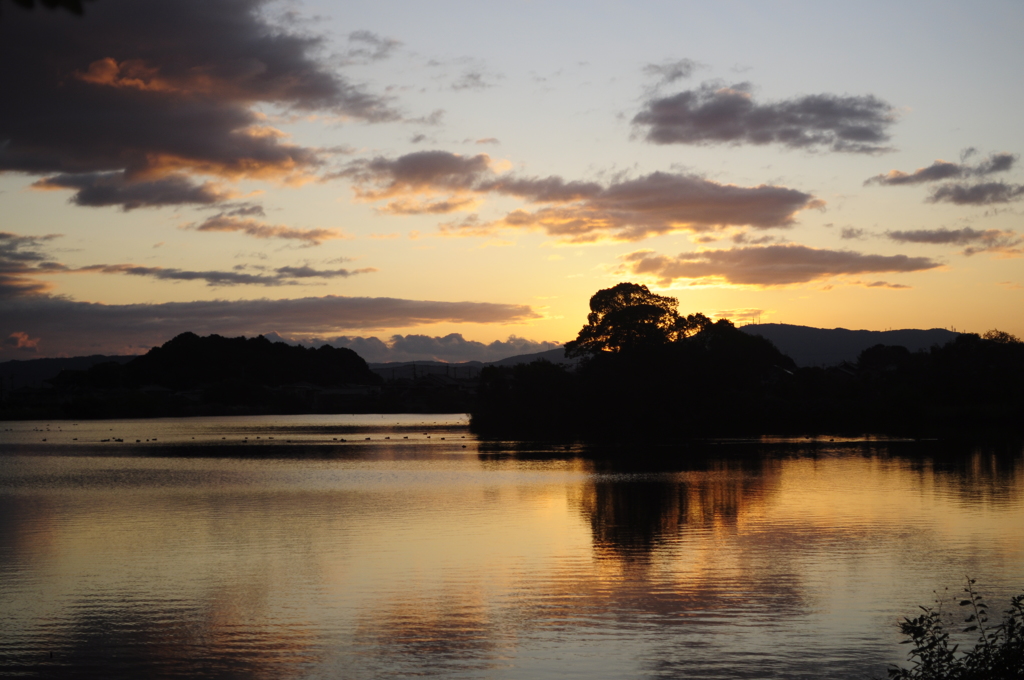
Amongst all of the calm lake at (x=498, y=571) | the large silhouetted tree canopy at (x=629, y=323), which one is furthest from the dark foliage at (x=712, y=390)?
the calm lake at (x=498, y=571)

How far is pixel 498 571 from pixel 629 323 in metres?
67.7

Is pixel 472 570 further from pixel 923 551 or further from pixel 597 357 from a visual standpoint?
pixel 597 357

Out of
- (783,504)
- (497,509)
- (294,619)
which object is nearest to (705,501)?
(783,504)

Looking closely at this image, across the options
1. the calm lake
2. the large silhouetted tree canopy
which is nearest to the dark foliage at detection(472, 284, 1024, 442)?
the large silhouetted tree canopy

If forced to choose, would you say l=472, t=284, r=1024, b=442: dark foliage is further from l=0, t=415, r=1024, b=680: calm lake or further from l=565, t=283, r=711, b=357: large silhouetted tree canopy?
l=0, t=415, r=1024, b=680: calm lake

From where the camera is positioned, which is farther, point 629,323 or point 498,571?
point 629,323

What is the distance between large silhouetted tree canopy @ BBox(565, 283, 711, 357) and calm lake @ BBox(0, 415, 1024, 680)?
4196cm

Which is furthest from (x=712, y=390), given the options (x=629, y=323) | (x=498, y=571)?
(x=498, y=571)

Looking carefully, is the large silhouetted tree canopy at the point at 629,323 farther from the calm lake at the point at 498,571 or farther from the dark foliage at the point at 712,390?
the calm lake at the point at 498,571

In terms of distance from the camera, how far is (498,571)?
73.0ft

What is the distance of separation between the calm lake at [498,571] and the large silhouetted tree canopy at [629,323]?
41958mm

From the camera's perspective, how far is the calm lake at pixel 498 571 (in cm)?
1514

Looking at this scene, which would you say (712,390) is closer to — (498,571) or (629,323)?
(629,323)

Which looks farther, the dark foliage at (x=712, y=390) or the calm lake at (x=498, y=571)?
the dark foliage at (x=712, y=390)
